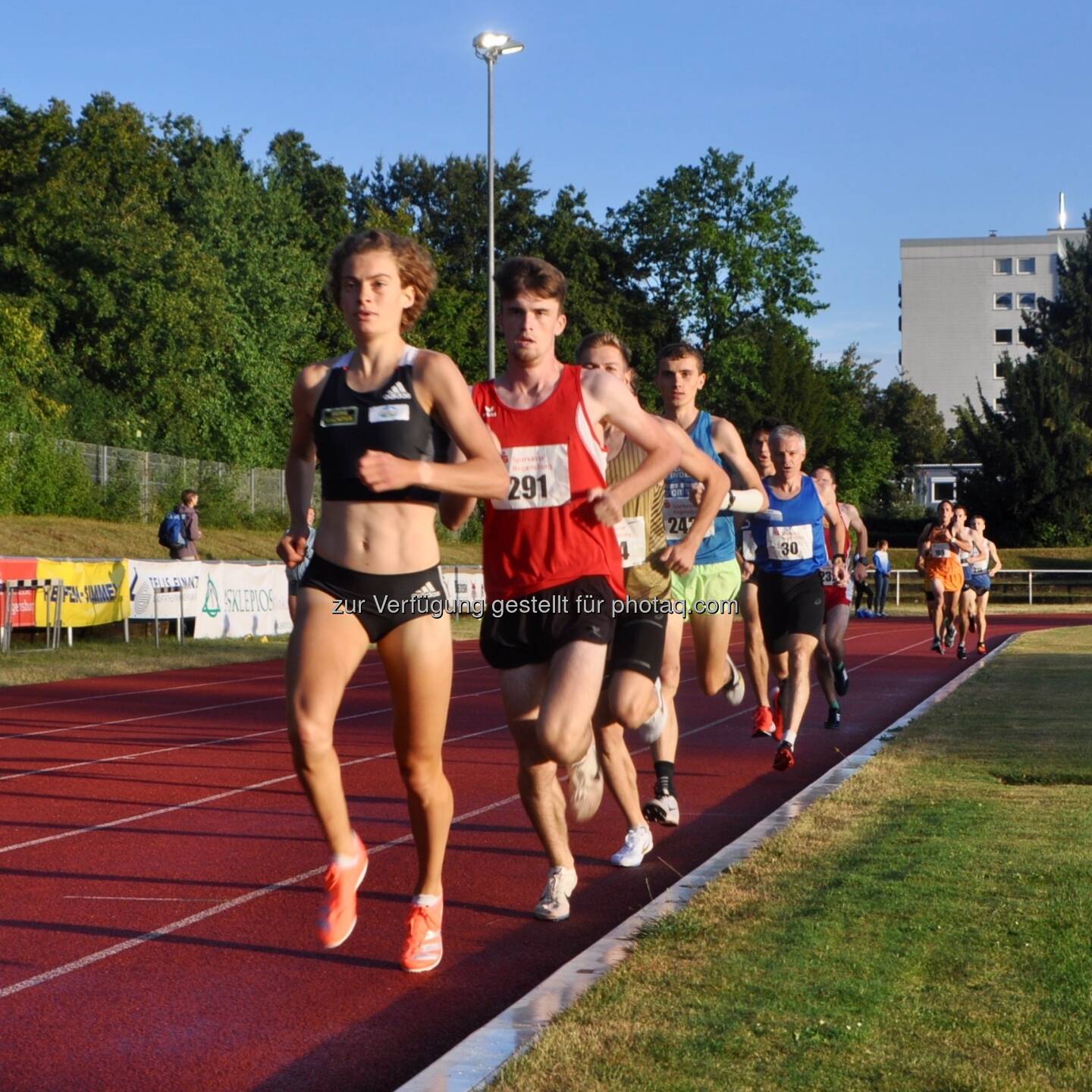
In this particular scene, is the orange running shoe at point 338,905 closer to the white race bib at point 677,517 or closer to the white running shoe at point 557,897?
the white running shoe at point 557,897

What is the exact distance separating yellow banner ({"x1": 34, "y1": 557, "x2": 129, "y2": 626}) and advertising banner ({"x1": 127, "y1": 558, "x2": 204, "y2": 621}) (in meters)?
0.19

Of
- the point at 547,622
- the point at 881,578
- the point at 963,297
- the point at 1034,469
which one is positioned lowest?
the point at 881,578

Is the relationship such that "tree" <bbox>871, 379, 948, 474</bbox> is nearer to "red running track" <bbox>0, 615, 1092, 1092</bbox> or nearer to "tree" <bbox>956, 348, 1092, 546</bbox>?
"tree" <bbox>956, 348, 1092, 546</bbox>

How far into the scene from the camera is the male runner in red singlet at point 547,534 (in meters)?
5.50

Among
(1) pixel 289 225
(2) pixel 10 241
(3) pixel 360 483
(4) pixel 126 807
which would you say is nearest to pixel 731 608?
(4) pixel 126 807

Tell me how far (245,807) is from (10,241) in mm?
43069

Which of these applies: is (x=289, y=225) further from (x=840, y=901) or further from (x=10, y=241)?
(x=840, y=901)

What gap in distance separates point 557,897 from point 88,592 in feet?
57.9

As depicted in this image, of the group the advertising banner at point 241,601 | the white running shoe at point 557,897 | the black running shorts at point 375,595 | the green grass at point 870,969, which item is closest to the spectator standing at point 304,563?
the black running shorts at point 375,595

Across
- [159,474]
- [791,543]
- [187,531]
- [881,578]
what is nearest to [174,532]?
[187,531]

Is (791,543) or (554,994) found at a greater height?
(791,543)

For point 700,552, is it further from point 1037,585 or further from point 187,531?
point 1037,585

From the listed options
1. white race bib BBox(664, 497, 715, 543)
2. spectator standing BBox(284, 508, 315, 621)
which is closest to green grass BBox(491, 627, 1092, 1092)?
spectator standing BBox(284, 508, 315, 621)

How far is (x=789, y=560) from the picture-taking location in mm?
10742
